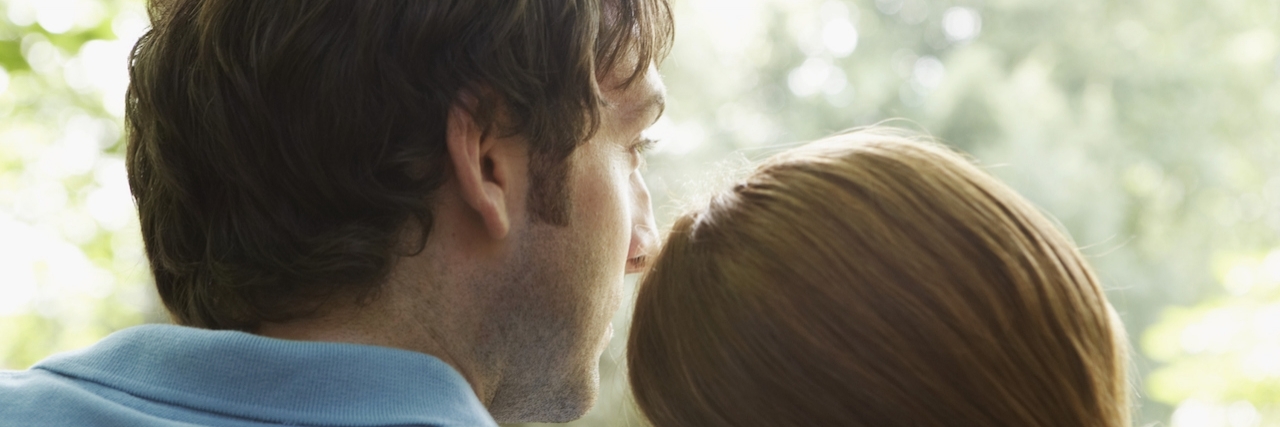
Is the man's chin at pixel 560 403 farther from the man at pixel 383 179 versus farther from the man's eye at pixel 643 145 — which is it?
the man's eye at pixel 643 145

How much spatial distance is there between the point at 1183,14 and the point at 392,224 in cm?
539

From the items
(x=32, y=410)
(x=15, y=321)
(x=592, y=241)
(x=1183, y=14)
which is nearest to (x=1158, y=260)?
(x=1183, y=14)

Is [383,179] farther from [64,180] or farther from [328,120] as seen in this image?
[64,180]

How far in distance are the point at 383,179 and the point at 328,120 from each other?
75 millimetres

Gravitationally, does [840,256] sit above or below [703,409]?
above

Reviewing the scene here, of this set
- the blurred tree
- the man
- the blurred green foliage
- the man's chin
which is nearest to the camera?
the man

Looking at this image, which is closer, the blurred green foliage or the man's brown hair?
the man's brown hair

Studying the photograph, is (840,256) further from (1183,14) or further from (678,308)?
(1183,14)

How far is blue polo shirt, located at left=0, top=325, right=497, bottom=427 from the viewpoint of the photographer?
0.88 meters

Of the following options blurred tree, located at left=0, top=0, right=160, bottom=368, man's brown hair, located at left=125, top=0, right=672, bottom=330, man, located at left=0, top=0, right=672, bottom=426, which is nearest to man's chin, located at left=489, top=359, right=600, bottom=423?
man, located at left=0, top=0, right=672, bottom=426

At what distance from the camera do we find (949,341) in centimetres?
87

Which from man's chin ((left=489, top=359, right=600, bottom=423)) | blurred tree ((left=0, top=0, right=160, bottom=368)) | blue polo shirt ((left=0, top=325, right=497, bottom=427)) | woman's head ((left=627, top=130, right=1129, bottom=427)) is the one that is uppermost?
woman's head ((left=627, top=130, right=1129, bottom=427))

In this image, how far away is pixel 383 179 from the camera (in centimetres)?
104

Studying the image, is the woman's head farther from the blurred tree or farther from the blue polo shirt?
the blurred tree
